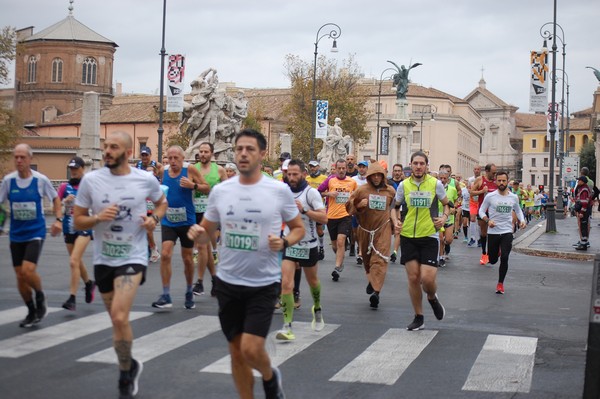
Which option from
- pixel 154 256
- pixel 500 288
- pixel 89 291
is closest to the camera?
pixel 89 291

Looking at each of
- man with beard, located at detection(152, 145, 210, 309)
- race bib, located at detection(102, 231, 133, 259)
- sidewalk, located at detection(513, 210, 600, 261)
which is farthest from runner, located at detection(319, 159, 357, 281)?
race bib, located at detection(102, 231, 133, 259)

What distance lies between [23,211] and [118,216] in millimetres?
3260

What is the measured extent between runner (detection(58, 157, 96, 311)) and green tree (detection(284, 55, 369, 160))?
2727 inches

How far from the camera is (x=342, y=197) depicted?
58.1 feet

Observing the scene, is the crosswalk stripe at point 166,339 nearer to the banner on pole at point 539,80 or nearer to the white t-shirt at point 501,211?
the white t-shirt at point 501,211

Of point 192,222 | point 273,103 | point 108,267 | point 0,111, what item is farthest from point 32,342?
point 273,103

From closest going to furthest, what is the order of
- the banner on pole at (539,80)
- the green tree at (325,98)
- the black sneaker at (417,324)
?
the black sneaker at (417,324) → the banner on pole at (539,80) → the green tree at (325,98)

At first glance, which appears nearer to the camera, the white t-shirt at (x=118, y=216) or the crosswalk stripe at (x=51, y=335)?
the white t-shirt at (x=118, y=216)

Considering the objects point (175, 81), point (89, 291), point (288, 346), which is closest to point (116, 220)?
point (288, 346)

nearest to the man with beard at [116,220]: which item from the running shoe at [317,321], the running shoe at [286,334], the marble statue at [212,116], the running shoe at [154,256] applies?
the running shoe at [286,334]

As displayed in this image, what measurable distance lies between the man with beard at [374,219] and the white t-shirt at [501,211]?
247 centimetres

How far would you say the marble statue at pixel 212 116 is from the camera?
4056 cm

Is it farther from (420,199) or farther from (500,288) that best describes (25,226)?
(500,288)

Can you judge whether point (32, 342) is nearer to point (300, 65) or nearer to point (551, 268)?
point (551, 268)
